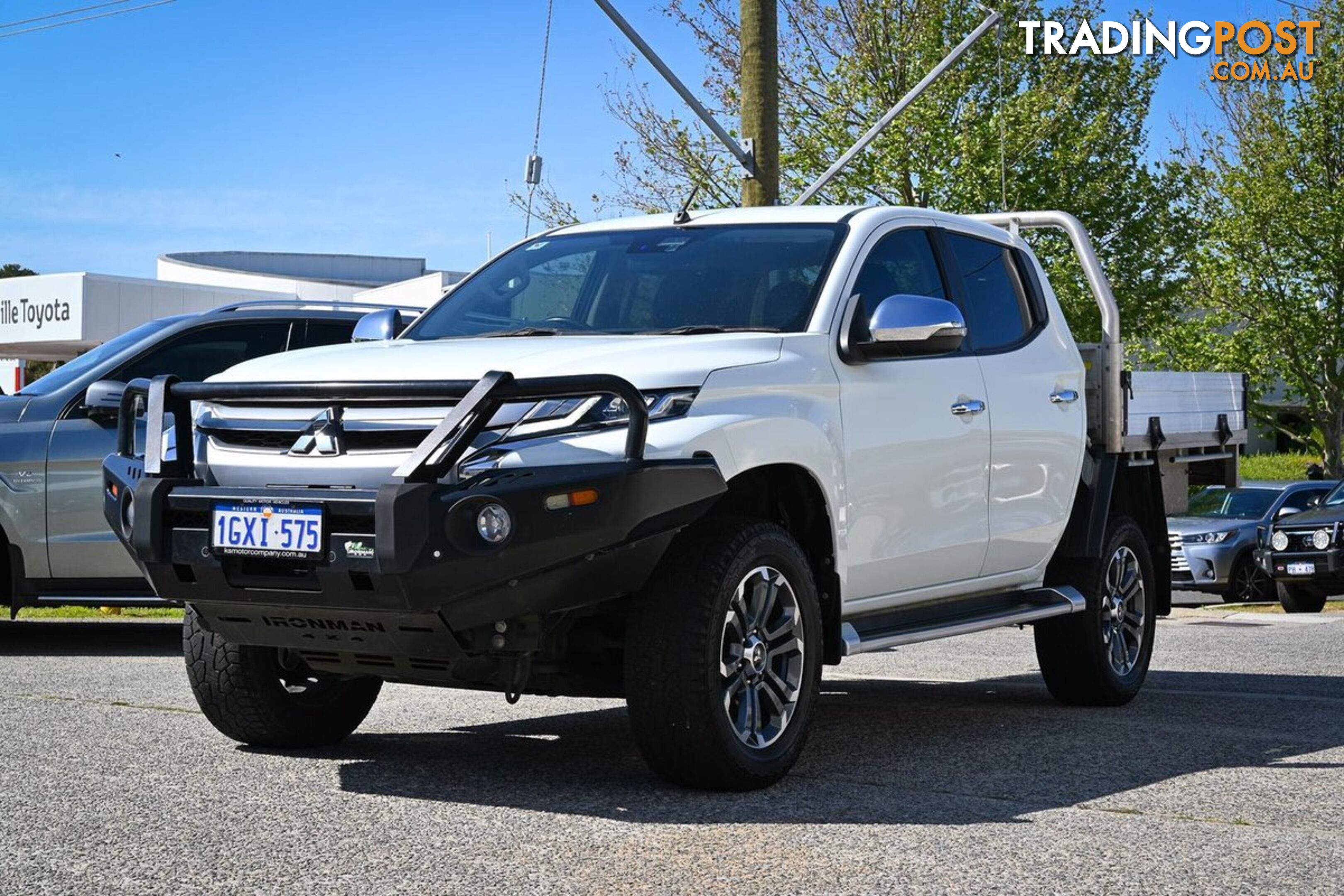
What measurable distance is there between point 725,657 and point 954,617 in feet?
5.68

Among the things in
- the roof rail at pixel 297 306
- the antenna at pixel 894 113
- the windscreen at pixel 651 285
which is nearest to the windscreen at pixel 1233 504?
the antenna at pixel 894 113

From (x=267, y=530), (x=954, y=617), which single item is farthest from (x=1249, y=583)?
(x=267, y=530)

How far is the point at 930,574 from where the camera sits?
22.3ft

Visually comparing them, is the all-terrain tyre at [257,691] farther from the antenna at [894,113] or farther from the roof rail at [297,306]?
the antenna at [894,113]

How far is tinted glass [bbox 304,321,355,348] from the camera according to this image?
10.7 m

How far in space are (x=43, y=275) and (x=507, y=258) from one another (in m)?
39.2

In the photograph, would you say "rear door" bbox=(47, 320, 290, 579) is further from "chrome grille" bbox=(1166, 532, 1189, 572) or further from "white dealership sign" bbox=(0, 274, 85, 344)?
"white dealership sign" bbox=(0, 274, 85, 344)

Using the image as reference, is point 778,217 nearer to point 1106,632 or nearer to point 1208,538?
point 1106,632

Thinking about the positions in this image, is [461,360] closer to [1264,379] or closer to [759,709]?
[759,709]

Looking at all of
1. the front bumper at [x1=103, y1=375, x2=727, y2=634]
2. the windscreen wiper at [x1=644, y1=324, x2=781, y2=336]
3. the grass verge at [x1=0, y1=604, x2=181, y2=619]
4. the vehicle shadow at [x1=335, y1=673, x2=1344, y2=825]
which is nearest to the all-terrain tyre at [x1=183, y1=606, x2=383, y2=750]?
the vehicle shadow at [x1=335, y1=673, x2=1344, y2=825]

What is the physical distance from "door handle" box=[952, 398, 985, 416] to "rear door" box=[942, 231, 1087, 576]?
0.28 feet

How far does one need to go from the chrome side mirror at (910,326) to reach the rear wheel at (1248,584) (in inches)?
596

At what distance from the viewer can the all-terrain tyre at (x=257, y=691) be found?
6082mm

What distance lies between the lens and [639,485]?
501cm
